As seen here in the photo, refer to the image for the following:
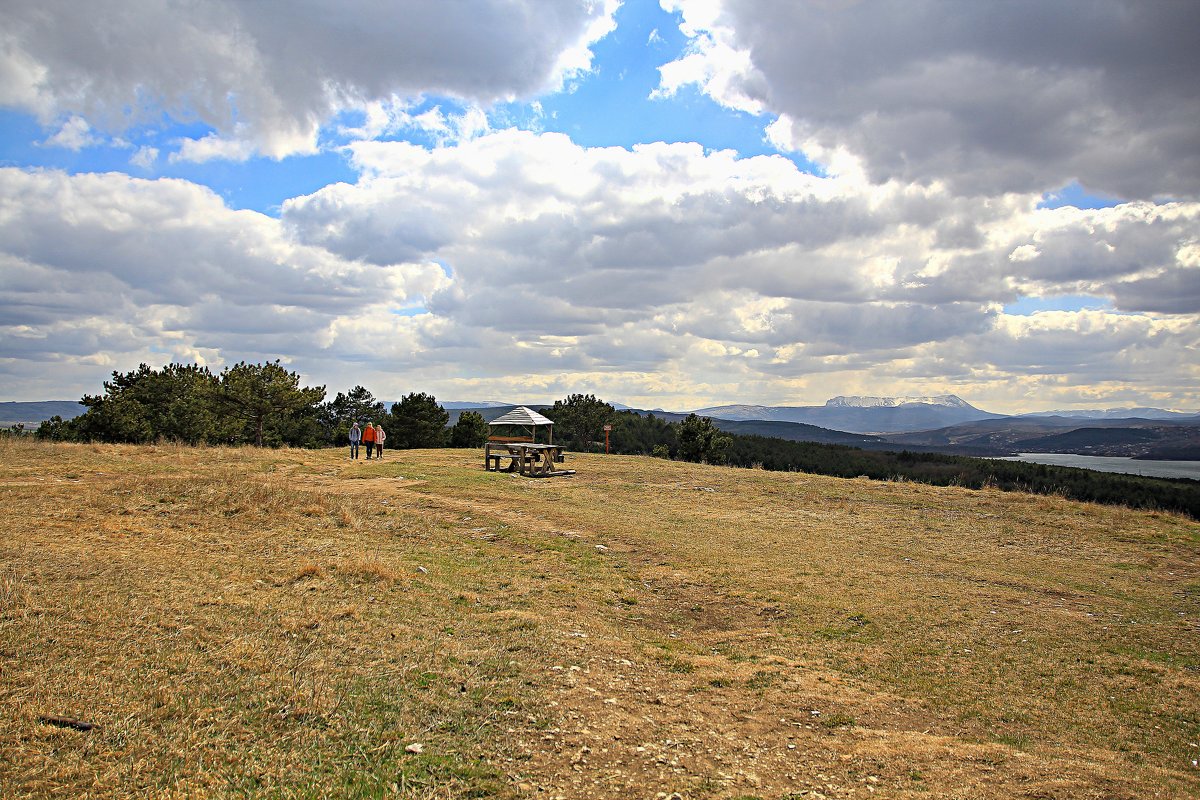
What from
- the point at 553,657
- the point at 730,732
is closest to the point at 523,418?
the point at 553,657

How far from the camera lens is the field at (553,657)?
15.1ft

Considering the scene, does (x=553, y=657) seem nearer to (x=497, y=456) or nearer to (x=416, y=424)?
(x=497, y=456)

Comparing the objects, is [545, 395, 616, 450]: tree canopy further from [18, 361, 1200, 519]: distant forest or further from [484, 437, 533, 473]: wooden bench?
[484, 437, 533, 473]: wooden bench

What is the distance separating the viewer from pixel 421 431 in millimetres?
65500

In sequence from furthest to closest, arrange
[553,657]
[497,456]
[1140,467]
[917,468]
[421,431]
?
[1140,467] < [917,468] < [421,431] < [497,456] < [553,657]

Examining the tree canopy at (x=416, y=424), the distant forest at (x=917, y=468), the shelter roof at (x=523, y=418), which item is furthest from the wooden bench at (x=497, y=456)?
the tree canopy at (x=416, y=424)

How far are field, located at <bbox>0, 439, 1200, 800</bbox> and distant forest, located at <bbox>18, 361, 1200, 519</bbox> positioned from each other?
18.9 meters

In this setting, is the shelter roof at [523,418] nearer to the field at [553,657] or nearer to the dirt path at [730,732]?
the field at [553,657]

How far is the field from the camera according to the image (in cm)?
460

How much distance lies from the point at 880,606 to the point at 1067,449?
217 metres

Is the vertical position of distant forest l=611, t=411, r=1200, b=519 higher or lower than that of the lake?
higher

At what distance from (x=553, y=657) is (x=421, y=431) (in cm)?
6123

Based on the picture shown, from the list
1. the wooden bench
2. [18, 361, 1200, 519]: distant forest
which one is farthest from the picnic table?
[18, 361, 1200, 519]: distant forest

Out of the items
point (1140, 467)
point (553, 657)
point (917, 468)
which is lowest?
point (1140, 467)
